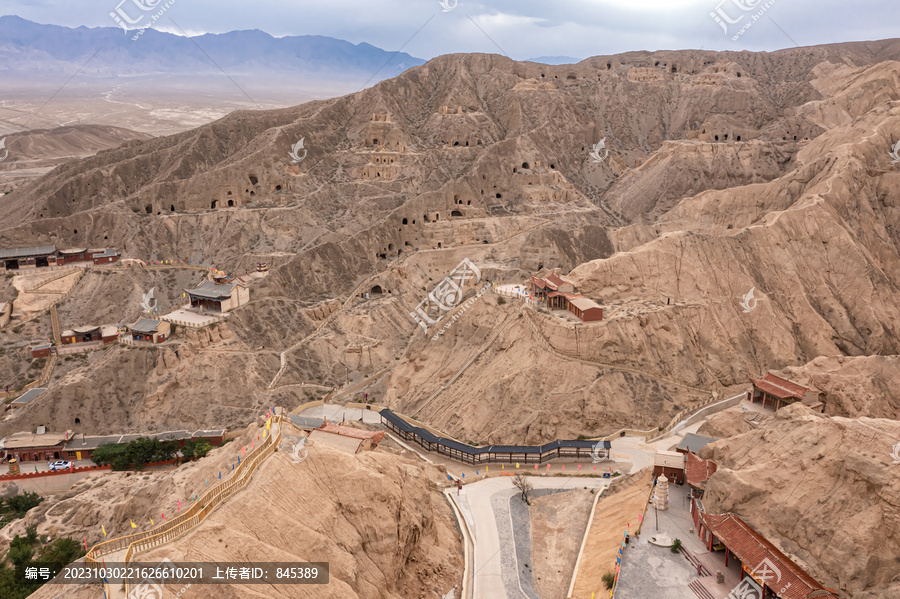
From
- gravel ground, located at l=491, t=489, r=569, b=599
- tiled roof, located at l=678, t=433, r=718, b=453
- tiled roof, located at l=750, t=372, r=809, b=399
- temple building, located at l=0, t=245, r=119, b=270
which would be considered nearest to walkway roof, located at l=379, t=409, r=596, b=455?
gravel ground, located at l=491, t=489, r=569, b=599

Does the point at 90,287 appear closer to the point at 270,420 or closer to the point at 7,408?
the point at 7,408

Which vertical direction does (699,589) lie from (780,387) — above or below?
below

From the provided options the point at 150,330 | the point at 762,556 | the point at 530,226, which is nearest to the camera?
the point at 762,556

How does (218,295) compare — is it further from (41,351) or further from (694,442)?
→ (694,442)

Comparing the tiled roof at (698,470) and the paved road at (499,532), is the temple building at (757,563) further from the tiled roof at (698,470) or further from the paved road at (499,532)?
the paved road at (499,532)

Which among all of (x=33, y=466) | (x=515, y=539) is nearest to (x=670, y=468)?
(x=515, y=539)

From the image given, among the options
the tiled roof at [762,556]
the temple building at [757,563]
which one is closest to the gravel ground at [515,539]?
the temple building at [757,563]

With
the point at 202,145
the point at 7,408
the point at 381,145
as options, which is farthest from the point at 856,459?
the point at 202,145
